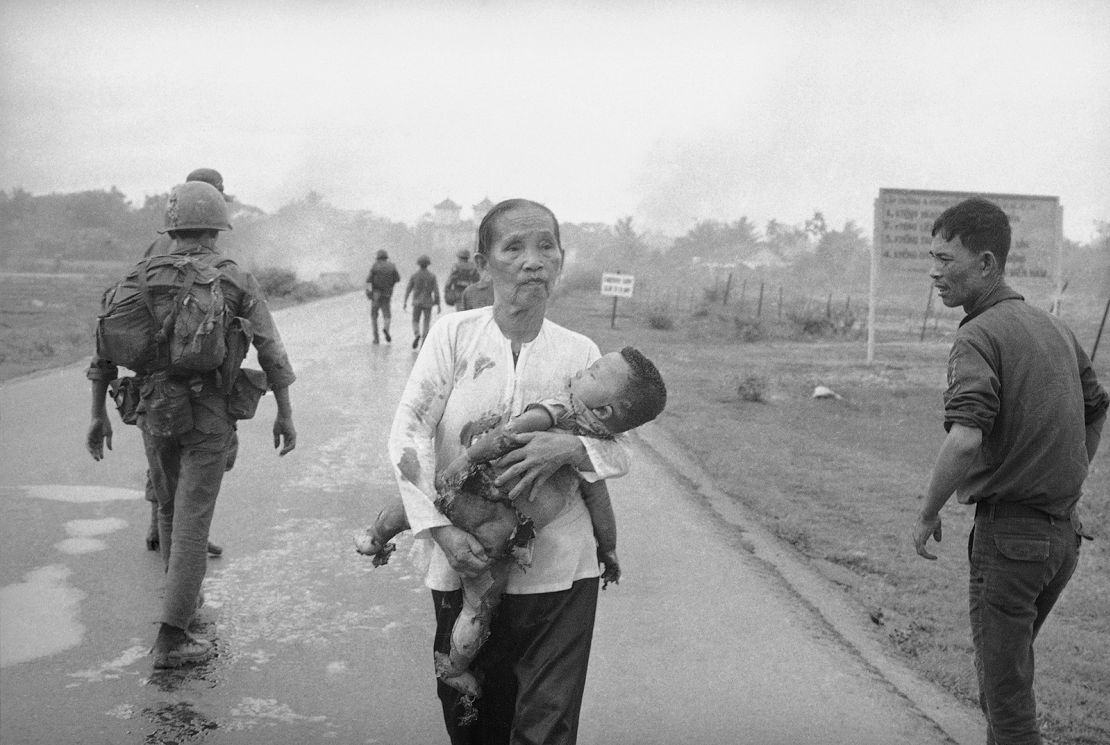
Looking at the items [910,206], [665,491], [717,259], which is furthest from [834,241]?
[665,491]

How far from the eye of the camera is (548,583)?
2.83 metres

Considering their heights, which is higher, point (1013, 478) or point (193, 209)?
point (193, 209)

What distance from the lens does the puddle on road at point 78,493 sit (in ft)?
23.9

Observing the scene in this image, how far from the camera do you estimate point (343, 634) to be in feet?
16.1

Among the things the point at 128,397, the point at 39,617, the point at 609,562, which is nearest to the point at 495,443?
the point at 609,562

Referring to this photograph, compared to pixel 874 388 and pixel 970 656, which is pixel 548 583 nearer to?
pixel 970 656

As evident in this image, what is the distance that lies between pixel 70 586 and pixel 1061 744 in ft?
15.7

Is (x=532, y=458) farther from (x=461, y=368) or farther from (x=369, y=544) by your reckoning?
(x=369, y=544)

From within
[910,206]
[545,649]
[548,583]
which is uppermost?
[910,206]

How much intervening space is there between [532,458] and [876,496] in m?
6.47

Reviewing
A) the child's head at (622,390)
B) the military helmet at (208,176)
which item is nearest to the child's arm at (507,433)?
the child's head at (622,390)

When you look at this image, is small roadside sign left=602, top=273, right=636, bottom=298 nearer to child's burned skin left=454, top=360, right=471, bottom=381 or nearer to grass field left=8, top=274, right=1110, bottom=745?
grass field left=8, top=274, right=1110, bottom=745

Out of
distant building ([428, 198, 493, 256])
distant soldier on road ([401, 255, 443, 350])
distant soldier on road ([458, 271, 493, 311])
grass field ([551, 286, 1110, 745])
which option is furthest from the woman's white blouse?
distant building ([428, 198, 493, 256])

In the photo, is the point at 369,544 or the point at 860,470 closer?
the point at 369,544
